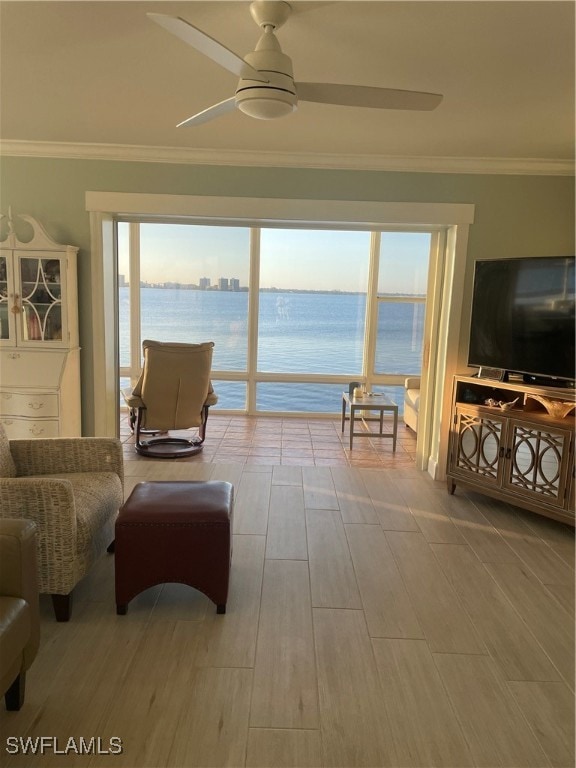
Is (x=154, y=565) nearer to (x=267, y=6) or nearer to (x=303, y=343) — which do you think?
(x=267, y=6)

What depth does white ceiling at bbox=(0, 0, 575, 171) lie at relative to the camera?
2094 millimetres

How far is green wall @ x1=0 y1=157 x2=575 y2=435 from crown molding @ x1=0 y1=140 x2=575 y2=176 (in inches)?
1.7

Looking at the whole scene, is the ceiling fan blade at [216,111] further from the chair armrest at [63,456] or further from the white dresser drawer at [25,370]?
the white dresser drawer at [25,370]

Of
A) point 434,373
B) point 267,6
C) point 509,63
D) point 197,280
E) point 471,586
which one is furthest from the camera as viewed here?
point 197,280

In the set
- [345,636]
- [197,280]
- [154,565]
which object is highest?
[197,280]

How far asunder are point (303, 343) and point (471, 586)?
5458mm

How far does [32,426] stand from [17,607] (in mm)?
2722

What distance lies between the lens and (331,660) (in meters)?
2.07

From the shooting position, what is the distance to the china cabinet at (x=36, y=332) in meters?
4.01

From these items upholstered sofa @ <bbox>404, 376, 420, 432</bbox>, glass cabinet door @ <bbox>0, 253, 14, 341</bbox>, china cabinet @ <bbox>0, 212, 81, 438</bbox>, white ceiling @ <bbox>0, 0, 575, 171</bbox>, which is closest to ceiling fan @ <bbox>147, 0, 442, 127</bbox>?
white ceiling @ <bbox>0, 0, 575, 171</bbox>

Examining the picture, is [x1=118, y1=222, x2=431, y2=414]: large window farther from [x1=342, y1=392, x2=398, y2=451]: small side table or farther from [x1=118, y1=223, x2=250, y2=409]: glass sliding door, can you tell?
[x1=342, y1=392, x2=398, y2=451]: small side table

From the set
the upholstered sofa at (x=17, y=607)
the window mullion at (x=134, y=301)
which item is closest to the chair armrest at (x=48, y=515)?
the upholstered sofa at (x=17, y=607)

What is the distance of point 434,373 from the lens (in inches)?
177

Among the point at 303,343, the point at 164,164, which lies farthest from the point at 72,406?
the point at 303,343
